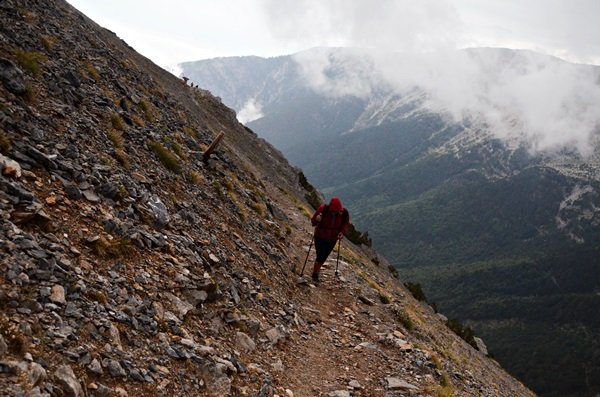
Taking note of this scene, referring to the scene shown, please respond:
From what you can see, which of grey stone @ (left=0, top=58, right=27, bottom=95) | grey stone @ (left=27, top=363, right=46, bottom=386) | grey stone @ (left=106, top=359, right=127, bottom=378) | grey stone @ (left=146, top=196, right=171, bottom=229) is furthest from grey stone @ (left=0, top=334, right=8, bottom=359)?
grey stone @ (left=0, top=58, right=27, bottom=95)

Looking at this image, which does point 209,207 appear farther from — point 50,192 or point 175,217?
point 50,192

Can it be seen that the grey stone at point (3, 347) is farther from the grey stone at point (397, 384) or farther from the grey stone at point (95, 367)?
the grey stone at point (397, 384)

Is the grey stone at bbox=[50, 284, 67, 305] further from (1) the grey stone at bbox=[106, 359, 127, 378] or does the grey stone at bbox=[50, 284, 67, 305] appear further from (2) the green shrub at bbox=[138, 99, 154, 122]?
(2) the green shrub at bbox=[138, 99, 154, 122]

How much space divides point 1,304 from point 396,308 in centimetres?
1676

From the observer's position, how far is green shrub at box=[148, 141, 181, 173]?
17.1m

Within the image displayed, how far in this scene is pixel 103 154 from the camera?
13.6 m

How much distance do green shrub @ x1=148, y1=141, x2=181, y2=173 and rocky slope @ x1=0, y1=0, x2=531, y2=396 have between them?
83 millimetres

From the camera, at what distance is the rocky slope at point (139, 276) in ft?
25.4

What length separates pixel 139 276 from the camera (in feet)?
34.0

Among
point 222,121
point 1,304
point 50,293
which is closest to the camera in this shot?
point 1,304

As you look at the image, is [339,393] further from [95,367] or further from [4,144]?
[4,144]

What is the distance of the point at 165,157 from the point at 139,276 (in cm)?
767

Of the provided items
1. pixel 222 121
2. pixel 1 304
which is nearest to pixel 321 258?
pixel 1 304

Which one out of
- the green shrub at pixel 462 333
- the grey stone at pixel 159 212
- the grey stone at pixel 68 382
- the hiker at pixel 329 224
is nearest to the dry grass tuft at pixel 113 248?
the grey stone at pixel 159 212
